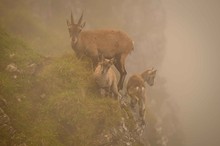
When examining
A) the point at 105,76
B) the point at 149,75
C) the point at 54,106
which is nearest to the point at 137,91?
the point at 149,75

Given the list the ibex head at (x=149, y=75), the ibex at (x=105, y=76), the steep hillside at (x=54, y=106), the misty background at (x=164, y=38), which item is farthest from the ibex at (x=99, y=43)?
the misty background at (x=164, y=38)

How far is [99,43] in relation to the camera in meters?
15.3

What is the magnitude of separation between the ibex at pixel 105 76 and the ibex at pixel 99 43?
1.40 metres

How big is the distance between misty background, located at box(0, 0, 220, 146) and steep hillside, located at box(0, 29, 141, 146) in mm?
10061

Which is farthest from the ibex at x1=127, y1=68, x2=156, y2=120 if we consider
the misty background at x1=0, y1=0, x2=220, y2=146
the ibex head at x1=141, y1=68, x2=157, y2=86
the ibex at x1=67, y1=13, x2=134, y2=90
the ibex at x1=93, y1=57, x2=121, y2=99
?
the misty background at x1=0, y1=0, x2=220, y2=146

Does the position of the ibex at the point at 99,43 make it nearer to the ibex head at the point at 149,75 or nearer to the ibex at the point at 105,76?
the ibex at the point at 105,76

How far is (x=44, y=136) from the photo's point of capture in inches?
432

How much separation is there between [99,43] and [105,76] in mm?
2463

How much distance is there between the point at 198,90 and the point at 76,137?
348ft

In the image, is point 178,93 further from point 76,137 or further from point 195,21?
point 76,137

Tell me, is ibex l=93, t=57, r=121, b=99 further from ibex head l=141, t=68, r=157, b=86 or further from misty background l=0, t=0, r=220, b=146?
misty background l=0, t=0, r=220, b=146

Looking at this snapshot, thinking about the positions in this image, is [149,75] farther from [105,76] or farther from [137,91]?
[105,76]

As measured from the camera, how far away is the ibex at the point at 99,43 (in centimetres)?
1495

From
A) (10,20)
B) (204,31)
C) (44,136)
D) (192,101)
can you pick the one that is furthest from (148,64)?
(204,31)
